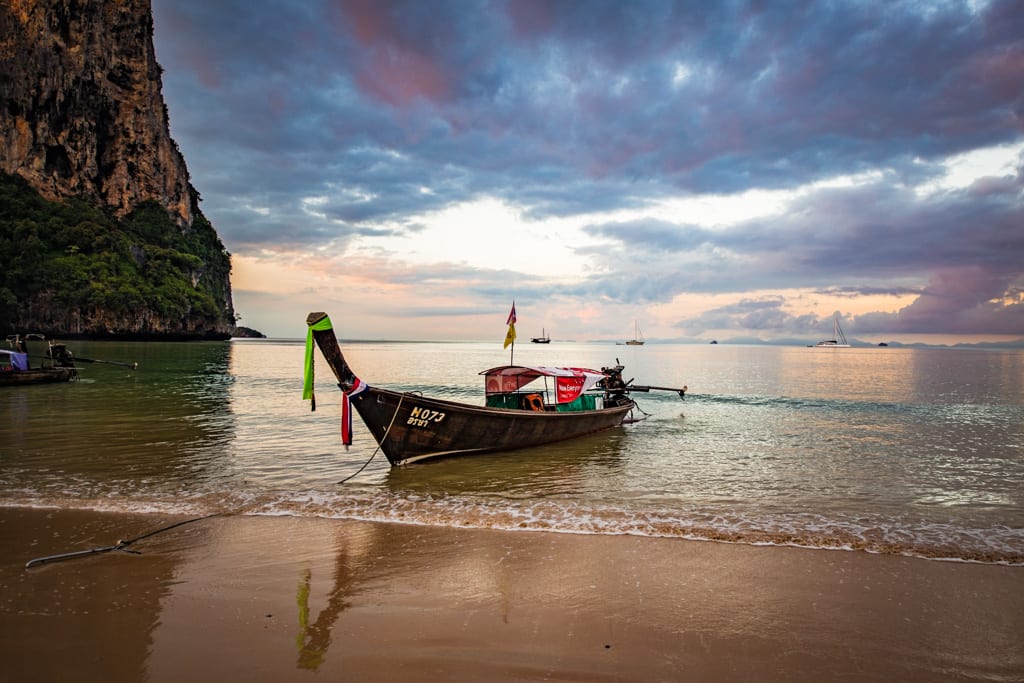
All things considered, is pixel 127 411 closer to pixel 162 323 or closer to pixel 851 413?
pixel 851 413

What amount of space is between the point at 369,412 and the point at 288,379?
32.1 metres

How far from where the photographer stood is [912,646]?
481cm

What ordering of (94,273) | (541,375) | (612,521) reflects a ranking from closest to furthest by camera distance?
(612,521)
(541,375)
(94,273)

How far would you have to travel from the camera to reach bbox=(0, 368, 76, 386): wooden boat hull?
2856 centimetres

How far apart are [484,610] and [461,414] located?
8.13 meters

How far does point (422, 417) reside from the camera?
12703 millimetres

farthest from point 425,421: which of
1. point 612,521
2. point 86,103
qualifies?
point 86,103

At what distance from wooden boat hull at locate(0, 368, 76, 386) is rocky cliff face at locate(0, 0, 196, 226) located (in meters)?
80.8

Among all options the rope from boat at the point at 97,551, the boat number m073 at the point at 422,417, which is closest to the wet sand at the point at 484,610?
the rope from boat at the point at 97,551

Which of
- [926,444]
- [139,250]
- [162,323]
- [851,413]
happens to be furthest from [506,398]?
[139,250]

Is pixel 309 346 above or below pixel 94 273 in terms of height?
below

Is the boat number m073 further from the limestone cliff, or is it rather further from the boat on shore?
the limestone cliff

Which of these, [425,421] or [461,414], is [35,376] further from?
[461,414]

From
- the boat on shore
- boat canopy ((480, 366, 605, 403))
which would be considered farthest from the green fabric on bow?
the boat on shore
